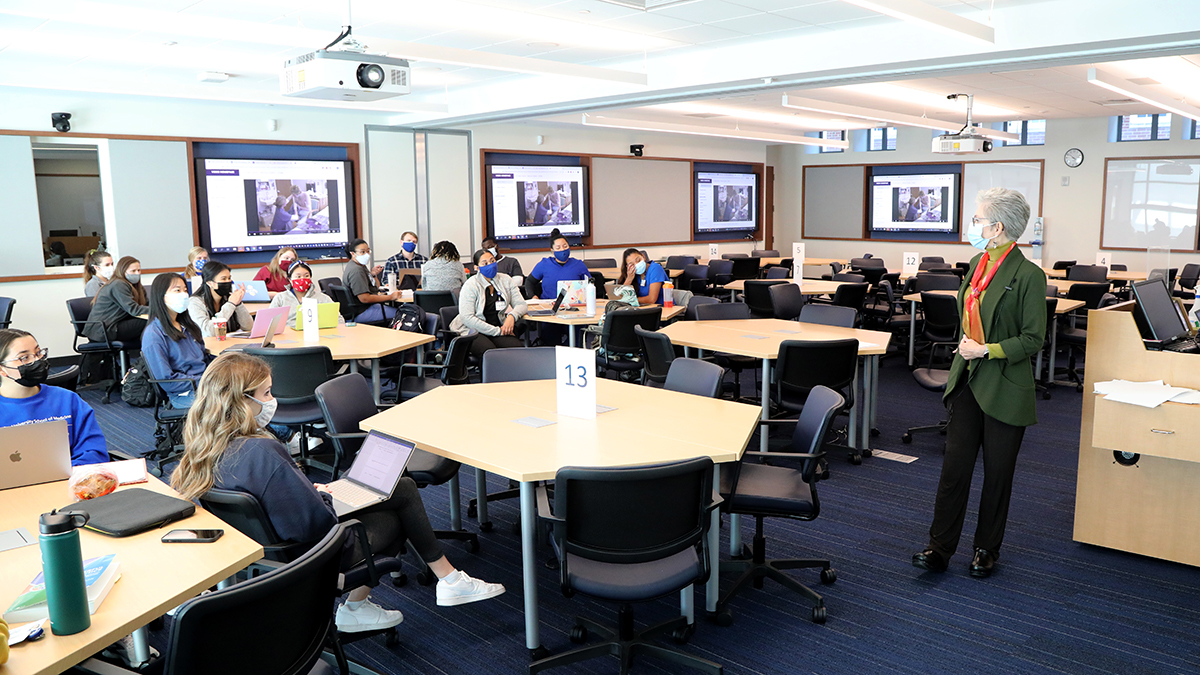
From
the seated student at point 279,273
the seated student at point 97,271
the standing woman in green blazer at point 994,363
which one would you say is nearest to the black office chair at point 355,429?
the standing woman in green blazer at point 994,363

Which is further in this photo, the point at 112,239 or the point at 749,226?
the point at 749,226

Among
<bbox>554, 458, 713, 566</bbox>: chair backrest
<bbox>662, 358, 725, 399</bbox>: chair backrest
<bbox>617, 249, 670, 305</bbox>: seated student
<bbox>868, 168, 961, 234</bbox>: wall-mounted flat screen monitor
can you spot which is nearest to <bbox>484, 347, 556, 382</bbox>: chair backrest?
<bbox>662, 358, 725, 399</bbox>: chair backrest

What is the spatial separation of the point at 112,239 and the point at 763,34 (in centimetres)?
760

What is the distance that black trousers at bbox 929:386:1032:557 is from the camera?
11.9ft

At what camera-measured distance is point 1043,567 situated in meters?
3.93

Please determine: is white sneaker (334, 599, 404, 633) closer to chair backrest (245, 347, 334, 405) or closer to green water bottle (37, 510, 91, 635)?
green water bottle (37, 510, 91, 635)

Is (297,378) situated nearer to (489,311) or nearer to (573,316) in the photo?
(489,311)

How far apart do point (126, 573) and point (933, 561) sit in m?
3.33

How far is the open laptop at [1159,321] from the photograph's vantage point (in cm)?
392

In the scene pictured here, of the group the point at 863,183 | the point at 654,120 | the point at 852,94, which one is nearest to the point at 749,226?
the point at 863,183

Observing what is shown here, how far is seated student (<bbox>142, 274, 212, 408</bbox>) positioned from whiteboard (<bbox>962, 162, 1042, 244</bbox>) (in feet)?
42.8

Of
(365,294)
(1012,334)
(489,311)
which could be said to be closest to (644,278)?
(489,311)

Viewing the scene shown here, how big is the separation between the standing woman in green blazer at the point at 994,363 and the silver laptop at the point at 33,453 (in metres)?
3.53

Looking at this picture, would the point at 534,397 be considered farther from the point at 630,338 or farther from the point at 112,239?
the point at 112,239
